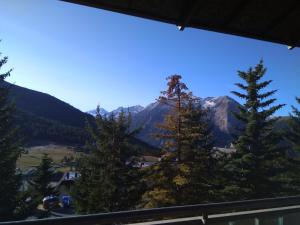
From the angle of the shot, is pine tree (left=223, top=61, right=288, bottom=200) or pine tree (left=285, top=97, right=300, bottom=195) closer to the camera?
pine tree (left=223, top=61, right=288, bottom=200)

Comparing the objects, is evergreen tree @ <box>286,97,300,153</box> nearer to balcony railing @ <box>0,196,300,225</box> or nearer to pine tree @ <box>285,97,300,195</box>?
pine tree @ <box>285,97,300,195</box>

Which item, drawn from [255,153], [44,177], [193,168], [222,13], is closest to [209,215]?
[222,13]

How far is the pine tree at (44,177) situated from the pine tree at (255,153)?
35709mm

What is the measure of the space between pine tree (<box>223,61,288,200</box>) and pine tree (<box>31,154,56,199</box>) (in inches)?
1406

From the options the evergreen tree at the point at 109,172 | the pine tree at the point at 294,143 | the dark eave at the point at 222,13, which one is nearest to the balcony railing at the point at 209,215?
the dark eave at the point at 222,13

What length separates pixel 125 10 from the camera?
5.66 meters

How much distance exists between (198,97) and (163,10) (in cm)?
2873

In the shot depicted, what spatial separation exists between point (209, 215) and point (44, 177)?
210 ft

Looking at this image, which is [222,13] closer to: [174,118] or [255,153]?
[174,118]

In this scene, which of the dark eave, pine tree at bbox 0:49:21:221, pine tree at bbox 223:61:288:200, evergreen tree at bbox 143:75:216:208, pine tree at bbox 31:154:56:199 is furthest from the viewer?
pine tree at bbox 31:154:56:199

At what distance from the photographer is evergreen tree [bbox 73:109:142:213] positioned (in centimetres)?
3139

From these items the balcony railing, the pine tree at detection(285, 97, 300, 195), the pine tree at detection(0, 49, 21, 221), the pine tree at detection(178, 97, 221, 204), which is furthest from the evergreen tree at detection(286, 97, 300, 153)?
the balcony railing

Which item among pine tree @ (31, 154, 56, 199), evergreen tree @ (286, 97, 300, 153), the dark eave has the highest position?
evergreen tree @ (286, 97, 300, 153)

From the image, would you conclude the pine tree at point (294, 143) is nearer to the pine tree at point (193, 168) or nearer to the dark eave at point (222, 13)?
the pine tree at point (193, 168)
